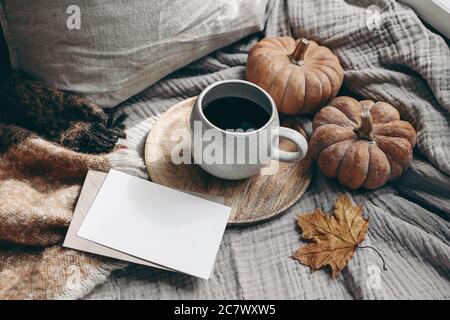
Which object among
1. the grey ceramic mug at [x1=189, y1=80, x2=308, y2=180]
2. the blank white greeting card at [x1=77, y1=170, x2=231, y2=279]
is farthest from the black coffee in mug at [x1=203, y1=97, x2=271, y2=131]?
the blank white greeting card at [x1=77, y1=170, x2=231, y2=279]

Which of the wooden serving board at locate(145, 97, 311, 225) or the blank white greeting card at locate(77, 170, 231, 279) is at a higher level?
the wooden serving board at locate(145, 97, 311, 225)

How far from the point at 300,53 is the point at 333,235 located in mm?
370

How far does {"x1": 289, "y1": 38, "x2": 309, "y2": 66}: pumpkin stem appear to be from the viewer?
0.91m

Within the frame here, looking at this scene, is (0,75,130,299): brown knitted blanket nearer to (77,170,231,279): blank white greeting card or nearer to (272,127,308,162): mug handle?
(77,170,231,279): blank white greeting card

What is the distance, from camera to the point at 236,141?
2.39 ft

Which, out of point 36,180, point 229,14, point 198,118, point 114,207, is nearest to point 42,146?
point 36,180

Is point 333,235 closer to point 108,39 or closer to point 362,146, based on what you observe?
point 362,146

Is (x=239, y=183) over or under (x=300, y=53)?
under

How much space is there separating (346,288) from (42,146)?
60 centimetres

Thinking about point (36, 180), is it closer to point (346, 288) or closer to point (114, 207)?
point (114, 207)

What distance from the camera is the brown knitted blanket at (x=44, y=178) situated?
2.49 ft

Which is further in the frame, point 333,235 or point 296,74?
point 296,74

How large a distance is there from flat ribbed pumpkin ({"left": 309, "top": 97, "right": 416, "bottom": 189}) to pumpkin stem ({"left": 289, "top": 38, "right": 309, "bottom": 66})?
129 millimetres

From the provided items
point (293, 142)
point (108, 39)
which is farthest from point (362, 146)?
point (108, 39)
